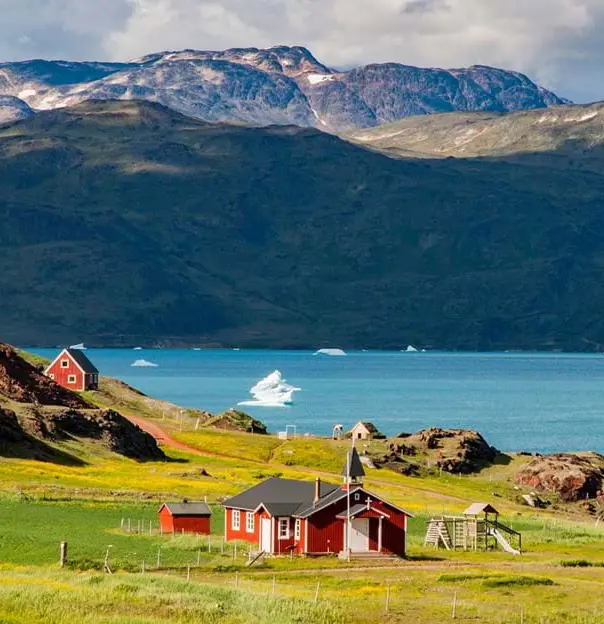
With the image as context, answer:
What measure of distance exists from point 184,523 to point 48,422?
51.6m

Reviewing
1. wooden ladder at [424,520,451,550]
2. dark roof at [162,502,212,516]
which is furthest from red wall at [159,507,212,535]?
wooden ladder at [424,520,451,550]

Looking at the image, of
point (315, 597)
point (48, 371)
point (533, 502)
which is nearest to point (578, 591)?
point (315, 597)

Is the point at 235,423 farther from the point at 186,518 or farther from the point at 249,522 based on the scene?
the point at 249,522

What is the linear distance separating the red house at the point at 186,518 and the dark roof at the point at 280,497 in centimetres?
368

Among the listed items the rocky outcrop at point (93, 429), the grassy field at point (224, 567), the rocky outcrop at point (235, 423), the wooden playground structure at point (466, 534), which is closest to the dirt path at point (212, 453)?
the grassy field at point (224, 567)

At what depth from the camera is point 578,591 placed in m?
69.8

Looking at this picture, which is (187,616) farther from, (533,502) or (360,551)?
(533,502)

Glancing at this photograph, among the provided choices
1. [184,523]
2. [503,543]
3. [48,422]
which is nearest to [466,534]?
[503,543]

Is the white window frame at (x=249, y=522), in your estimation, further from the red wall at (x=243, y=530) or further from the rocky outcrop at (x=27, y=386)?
the rocky outcrop at (x=27, y=386)

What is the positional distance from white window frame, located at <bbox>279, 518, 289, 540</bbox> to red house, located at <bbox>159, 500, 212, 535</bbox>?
9029mm

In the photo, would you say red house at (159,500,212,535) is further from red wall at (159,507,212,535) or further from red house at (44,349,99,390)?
red house at (44,349,99,390)

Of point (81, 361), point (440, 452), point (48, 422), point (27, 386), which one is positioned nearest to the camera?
point (48, 422)

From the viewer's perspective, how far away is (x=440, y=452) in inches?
6048

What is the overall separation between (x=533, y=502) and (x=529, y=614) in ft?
233
